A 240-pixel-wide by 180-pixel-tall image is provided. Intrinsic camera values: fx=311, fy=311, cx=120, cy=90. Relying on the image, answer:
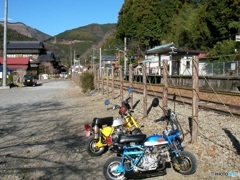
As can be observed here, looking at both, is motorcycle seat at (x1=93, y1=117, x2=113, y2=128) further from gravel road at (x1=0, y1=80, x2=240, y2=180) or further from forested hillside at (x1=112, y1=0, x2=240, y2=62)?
forested hillside at (x1=112, y1=0, x2=240, y2=62)

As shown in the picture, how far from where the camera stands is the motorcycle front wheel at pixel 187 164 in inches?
195

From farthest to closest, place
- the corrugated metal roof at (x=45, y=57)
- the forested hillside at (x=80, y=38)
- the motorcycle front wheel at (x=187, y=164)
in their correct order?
the forested hillside at (x=80, y=38) < the corrugated metal roof at (x=45, y=57) < the motorcycle front wheel at (x=187, y=164)

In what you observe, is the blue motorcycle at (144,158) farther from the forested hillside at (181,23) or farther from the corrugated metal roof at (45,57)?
the corrugated metal roof at (45,57)

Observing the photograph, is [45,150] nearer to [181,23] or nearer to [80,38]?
[181,23]

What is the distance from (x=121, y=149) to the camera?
494 centimetres

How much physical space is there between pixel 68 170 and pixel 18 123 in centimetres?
526

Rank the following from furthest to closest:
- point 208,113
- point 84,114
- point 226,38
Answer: point 226,38 → point 84,114 → point 208,113

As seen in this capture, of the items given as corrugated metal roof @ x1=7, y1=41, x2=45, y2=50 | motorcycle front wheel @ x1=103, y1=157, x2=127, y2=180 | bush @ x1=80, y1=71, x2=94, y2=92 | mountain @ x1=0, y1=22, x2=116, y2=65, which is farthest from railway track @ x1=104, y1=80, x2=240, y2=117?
mountain @ x1=0, y1=22, x2=116, y2=65

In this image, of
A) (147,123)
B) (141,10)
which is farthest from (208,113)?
(141,10)

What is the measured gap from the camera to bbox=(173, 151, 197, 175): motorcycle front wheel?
195 inches

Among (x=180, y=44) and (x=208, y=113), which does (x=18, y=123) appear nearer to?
(x=208, y=113)

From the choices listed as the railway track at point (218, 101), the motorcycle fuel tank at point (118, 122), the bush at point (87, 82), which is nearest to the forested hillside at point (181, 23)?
the bush at point (87, 82)

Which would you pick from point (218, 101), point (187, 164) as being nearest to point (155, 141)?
point (187, 164)

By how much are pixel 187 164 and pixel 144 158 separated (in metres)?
0.72
